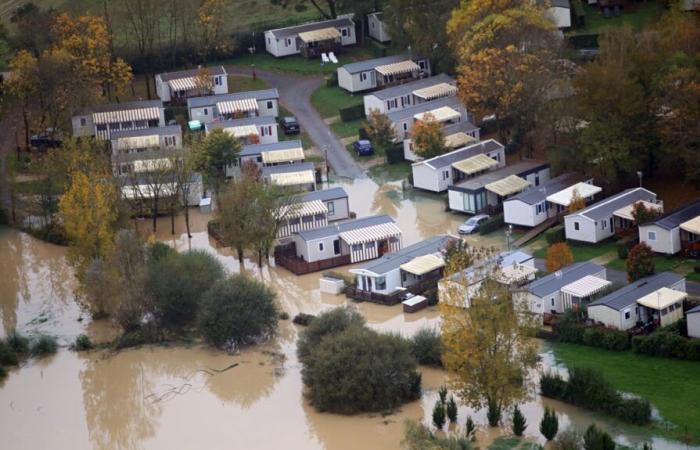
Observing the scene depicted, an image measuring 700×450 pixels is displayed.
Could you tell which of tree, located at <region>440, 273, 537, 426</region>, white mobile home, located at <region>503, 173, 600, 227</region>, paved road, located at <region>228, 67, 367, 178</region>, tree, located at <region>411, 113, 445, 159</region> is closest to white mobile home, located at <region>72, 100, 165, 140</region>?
paved road, located at <region>228, 67, 367, 178</region>

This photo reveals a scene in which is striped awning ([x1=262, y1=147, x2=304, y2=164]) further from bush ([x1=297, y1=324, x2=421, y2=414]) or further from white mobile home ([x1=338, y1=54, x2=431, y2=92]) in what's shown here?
bush ([x1=297, y1=324, x2=421, y2=414])

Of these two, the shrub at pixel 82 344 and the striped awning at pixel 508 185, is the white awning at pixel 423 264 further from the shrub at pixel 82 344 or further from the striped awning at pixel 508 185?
the shrub at pixel 82 344

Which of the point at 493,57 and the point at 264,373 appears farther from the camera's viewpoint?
the point at 493,57

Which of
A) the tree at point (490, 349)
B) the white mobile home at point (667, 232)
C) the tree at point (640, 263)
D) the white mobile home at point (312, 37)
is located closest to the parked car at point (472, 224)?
the white mobile home at point (667, 232)

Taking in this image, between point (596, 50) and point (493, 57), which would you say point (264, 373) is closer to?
point (493, 57)

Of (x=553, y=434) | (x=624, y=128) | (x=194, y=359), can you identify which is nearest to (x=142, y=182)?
(x=194, y=359)

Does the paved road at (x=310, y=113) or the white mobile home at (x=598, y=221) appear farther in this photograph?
the paved road at (x=310, y=113)

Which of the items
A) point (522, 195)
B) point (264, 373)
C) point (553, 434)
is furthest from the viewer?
point (522, 195)
